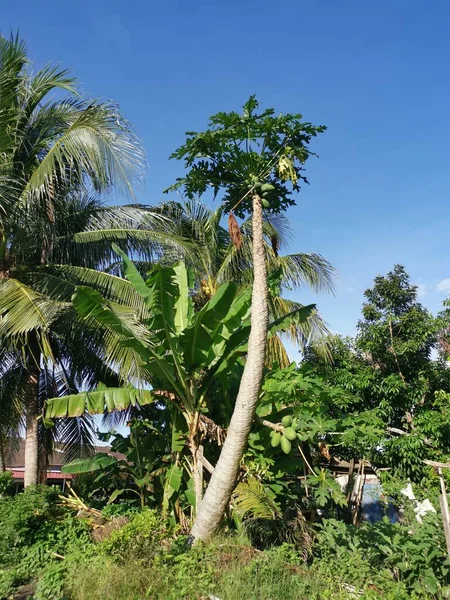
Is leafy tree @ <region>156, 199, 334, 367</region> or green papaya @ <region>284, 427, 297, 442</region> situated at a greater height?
leafy tree @ <region>156, 199, 334, 367</region>

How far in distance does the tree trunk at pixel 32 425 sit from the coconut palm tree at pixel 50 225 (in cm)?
2

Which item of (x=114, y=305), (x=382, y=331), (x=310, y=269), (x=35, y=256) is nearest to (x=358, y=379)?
(x=382, y=331)

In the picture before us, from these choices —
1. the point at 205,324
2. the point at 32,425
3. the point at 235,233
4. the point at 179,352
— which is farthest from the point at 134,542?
the point at 32,425

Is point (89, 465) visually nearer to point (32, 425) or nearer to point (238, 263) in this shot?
point (32, 425)

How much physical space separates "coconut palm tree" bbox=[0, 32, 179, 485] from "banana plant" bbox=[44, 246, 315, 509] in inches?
47.2

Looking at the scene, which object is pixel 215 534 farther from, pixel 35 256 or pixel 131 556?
pixel 35 256

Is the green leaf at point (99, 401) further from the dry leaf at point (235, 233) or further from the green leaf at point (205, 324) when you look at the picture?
the dry leaf at point (235, 233)

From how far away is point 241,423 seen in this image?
5555 millimetres

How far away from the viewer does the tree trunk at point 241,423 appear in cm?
555

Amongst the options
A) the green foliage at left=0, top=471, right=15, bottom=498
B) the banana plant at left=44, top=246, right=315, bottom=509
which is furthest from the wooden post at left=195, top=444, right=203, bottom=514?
A: the green foliage at left=0, top=471, right=15, bottom=498

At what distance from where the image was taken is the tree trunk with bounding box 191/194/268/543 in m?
5.55

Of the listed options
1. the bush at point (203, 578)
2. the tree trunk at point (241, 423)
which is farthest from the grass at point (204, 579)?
the tree trunk at point (241, 423)

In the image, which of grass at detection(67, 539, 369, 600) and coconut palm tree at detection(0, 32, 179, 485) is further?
coconut palm tree at detection(0, 32, 179, 485)

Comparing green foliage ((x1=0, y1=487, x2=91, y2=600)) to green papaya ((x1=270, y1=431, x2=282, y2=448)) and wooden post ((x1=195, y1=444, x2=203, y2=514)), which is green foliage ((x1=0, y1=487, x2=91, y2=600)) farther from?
green papaya ((x1=270, y1=431, x2=282, y2=448))
